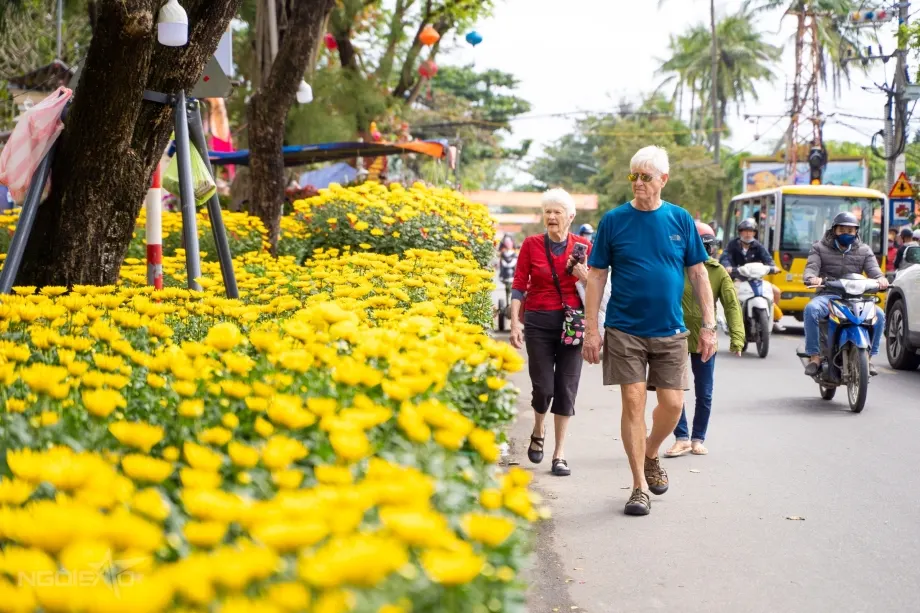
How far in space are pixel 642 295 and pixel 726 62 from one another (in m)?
61.4

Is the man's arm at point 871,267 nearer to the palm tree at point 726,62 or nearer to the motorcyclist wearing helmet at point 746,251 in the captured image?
the motorcyclist wearing helmet at point 746,251

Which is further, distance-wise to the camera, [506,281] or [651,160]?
[506,281]

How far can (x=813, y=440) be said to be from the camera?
8758 mm

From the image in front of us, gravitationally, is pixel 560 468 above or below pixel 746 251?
below

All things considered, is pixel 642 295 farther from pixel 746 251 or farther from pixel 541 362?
pixel 746 251

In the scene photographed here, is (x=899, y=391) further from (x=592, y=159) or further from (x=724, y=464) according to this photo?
(x=592, y=159)

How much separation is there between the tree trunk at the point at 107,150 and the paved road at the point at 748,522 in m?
3.02

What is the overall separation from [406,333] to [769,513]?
130 inches

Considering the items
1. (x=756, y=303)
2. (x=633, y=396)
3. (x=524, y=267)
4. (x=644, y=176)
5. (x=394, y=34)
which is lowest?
(x=756, y=303)

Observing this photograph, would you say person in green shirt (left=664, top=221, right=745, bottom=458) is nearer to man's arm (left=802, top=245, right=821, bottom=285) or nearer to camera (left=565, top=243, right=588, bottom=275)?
camera (left=565, top=243, right=588, bottom=275)

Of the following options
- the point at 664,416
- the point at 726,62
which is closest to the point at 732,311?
the point at 664,416

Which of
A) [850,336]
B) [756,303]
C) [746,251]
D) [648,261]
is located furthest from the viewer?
[746,251]

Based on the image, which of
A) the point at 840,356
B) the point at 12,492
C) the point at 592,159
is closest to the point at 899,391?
the point at 840,356

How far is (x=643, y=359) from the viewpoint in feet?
20.8
